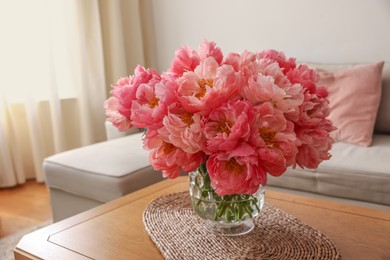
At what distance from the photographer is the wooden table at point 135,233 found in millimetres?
1025

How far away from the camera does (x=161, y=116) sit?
889 millimetres

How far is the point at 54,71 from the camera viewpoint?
311 centimetres

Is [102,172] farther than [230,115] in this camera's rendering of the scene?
Yes

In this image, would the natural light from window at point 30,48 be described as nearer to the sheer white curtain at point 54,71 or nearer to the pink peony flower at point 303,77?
the sheer white curtain at point 54,71

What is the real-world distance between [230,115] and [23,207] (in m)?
2.29

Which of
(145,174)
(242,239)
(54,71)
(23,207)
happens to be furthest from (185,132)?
(54,71)

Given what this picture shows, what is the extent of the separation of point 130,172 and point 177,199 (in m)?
0.58

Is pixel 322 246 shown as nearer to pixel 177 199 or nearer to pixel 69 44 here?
pixel 177 199

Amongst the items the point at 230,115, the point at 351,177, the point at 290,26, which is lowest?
the point at 351,177

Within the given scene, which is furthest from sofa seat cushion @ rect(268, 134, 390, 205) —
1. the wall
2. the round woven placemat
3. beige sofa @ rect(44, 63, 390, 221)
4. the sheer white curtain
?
the sheer white curtain

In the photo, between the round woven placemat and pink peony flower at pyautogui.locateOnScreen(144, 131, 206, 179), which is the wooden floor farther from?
pink peony flower at pyautogui.locateOnScreen(144, 131, 206, 179)

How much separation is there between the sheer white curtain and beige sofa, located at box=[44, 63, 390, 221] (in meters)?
1.11

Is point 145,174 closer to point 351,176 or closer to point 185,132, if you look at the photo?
point 351,176

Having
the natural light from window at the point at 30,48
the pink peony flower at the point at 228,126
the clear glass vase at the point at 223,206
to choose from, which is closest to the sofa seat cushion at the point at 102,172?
the clear glass vase at the point at 223,206
